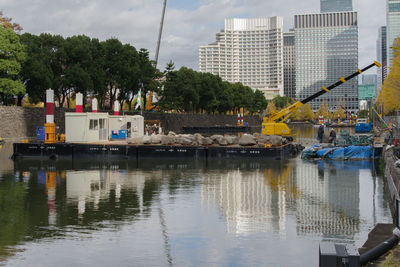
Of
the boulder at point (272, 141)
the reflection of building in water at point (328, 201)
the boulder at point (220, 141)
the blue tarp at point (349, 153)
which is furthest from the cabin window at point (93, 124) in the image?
the blue tarp at point (349, 153)

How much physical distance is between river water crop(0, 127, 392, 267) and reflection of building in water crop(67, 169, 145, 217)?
0.06m

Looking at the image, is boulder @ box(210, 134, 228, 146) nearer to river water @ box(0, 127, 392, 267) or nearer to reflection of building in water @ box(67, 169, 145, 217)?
river water @ box(0, 127, 392, 267)

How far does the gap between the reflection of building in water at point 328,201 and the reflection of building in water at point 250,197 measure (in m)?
0.86

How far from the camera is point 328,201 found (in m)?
23.1

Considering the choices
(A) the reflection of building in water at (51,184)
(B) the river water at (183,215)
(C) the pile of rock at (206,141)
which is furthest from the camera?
(C) the pile of rock at (206,141)

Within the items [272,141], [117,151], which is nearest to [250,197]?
[272,141]

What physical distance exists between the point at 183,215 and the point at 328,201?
7.24m

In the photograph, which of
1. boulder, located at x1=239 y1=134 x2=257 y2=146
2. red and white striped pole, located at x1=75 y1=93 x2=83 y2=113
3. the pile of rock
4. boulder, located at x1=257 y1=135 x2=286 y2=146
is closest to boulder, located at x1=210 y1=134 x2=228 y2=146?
the pile of rock

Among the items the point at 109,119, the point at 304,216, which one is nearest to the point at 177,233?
the point at 304,216

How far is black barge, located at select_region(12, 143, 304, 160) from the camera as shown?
4481cm

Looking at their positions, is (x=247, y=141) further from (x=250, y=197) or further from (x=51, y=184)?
(x=250, y=197)

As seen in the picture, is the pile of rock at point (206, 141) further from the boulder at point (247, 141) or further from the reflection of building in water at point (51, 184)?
the reflection of building in water at point (51, 184)

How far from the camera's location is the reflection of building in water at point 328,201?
17.7 metres

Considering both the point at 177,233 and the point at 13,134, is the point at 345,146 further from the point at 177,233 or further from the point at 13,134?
the point at 13,134
